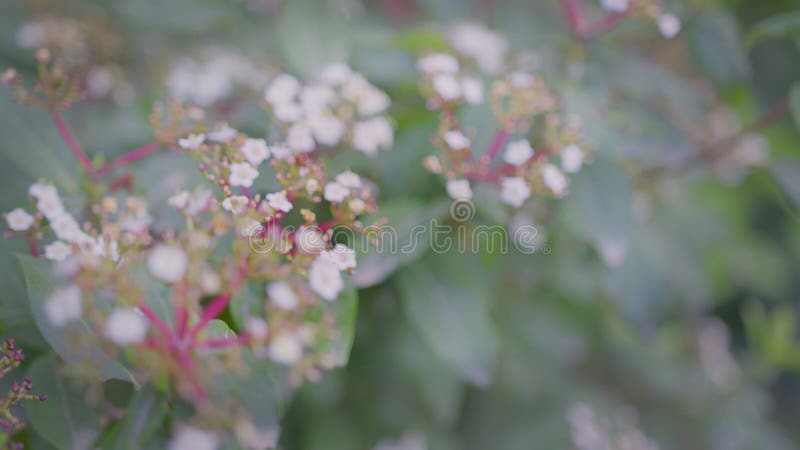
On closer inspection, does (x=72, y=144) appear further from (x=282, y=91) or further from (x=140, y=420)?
(x=140, y=420)

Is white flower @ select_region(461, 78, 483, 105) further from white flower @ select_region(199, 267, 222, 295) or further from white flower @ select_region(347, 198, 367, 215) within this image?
white flower @ select_region(199, 267, 222, 295)

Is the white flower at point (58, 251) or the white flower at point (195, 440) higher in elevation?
the white flower at point (58, 251)

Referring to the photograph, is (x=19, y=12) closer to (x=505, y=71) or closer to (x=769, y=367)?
(x=505, y=71)

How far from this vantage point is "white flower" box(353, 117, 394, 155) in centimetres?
103

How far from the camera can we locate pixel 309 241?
81cm

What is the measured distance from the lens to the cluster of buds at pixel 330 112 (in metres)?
0.99

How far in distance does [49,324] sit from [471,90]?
2.26 feet

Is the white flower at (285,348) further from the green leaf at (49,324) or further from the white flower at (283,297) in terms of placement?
the green leaf at (49,324)

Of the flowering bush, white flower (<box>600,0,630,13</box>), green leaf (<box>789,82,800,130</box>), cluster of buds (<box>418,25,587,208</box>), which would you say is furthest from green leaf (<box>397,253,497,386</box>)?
green leaf (<box>789,82,800,130</box>)

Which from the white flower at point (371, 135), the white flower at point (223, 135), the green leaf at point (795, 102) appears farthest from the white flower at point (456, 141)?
the green leaf at point (795, 102)

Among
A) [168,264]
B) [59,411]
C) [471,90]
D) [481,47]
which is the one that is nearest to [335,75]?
[471,90]

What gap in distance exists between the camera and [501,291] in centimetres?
168

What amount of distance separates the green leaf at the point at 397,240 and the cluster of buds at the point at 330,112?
0.36 feet

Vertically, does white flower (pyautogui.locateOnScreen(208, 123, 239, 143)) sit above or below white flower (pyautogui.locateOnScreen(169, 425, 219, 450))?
above
